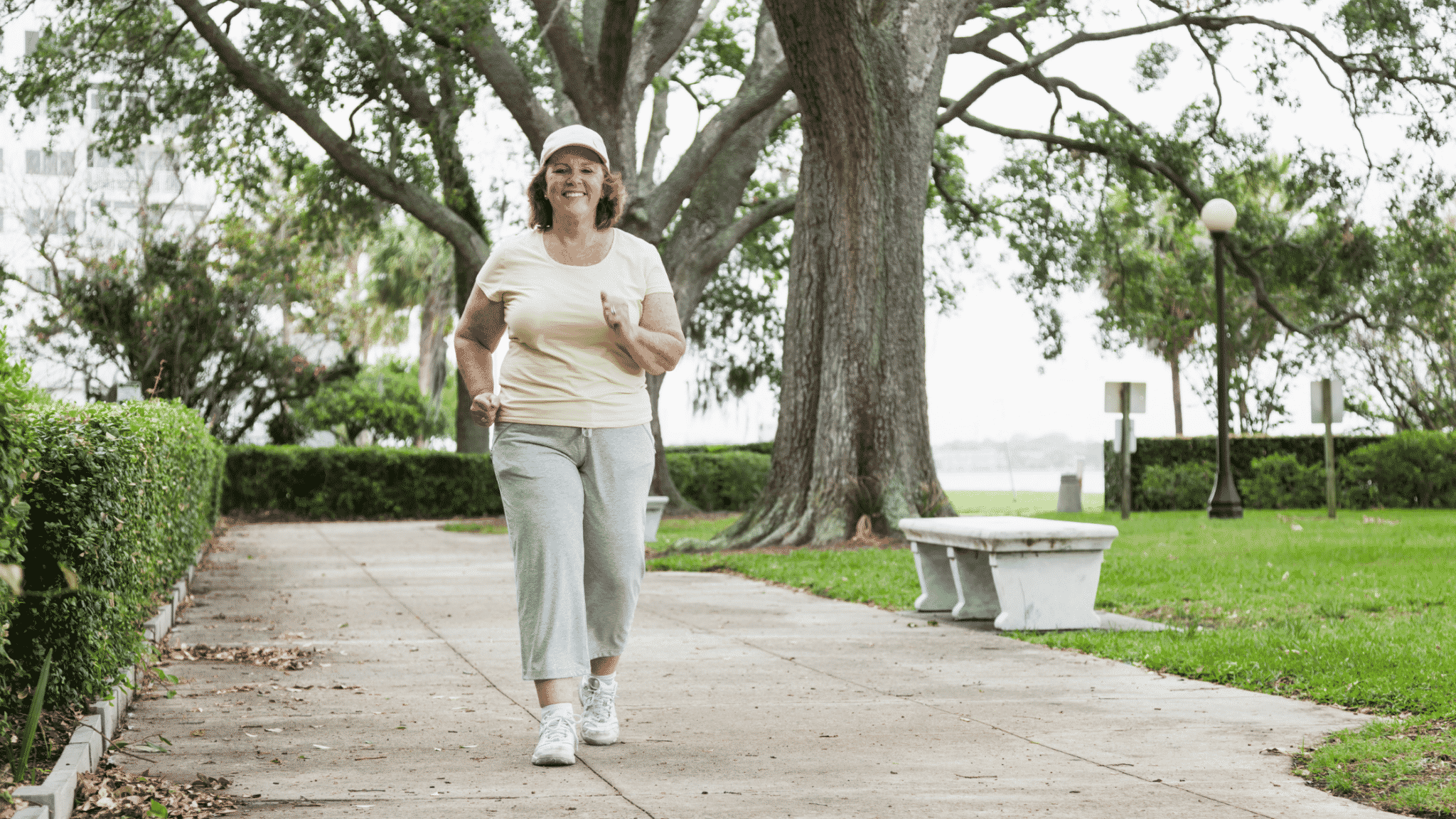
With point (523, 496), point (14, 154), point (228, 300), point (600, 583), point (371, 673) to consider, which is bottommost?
point (371, 673)

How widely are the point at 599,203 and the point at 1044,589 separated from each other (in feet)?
14.1

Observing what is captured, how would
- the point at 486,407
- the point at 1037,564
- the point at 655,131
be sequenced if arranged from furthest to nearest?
the point at 655,131, the point at 1037,564, the point at 486,407

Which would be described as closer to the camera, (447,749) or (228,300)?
(447,749)

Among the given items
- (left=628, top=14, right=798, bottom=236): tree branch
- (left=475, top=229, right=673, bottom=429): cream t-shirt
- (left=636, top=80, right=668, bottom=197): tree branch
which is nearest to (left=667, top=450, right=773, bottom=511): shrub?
(left=636, top=80, right=668, bottom=197): tree branch

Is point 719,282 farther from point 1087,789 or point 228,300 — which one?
point 1087,789

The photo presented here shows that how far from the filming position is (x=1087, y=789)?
407 centimetres

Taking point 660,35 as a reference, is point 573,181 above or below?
below

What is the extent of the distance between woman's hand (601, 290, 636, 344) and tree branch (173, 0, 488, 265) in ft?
50.5

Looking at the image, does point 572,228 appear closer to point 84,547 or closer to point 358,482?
point 84,547

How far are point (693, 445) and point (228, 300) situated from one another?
12.2 m

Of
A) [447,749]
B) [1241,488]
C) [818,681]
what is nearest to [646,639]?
[818,681]

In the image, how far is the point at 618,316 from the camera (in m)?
4.45

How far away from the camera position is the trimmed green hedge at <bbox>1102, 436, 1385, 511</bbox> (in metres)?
24.4

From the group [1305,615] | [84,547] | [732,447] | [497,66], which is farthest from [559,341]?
[732,447]
